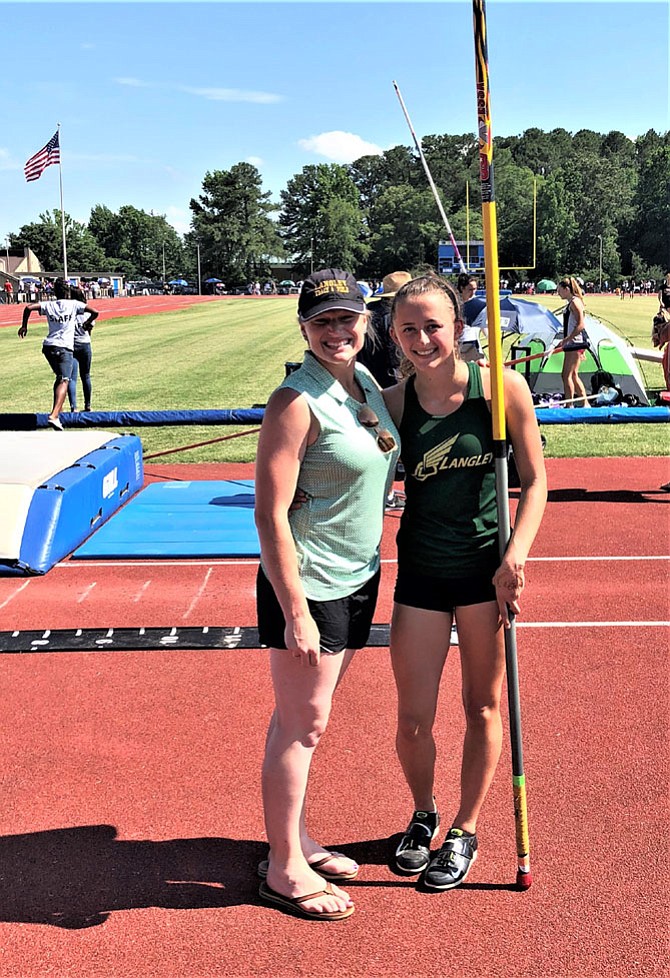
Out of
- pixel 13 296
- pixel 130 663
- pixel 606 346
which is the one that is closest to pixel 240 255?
pixel 13 296

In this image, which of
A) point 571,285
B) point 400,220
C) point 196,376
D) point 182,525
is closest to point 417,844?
point 182,525

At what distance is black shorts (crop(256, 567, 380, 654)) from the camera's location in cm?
303

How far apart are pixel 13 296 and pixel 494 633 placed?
245 ft

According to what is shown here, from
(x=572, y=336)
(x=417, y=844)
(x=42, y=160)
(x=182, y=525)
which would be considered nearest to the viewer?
(x=417, y=844)

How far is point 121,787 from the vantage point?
412 centimetres

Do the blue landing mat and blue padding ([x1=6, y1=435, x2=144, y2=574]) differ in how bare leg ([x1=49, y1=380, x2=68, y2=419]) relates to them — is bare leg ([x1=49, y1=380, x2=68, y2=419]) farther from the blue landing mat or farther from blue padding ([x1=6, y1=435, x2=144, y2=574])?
blue padding ([x1=6, y1=435, x2=144, y2=574])

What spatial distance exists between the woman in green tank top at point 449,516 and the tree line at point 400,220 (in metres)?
66.2

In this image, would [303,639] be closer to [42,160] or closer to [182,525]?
[182,525]

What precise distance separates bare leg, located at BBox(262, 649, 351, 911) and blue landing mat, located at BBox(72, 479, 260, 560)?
13.9 feet

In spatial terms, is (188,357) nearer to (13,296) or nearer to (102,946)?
(102,946)

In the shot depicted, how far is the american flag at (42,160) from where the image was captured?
3416 cm

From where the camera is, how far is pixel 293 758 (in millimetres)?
3117

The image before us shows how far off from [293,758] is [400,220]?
11184 cm

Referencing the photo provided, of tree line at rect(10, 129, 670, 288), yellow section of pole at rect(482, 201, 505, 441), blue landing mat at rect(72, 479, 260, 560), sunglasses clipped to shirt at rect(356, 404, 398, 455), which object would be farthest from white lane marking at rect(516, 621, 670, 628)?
tree line at rect(10, 129, 670, 288)
